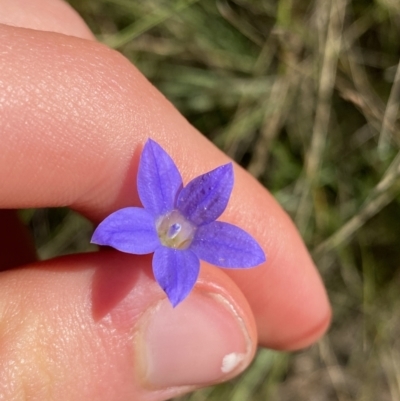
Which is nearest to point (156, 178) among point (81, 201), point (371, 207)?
point (81, 201)

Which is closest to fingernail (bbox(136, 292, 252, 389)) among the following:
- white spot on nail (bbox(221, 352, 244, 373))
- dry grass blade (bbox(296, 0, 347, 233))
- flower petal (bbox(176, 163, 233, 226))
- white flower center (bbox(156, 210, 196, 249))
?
white spot on nail (bbox(221, 352, 244, 373))

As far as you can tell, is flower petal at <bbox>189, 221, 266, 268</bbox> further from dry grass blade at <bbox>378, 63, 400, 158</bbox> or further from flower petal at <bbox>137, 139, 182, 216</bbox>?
dry grass blade at <bbox>378, 63, 400, 158</bbox>

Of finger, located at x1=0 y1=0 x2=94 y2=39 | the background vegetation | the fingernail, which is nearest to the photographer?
the fingernail

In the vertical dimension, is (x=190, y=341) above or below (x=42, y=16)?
below

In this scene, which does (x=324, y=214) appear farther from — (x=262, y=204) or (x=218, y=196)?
(x=218, y=196)

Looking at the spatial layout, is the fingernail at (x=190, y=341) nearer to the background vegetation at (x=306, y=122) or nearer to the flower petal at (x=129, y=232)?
the flower petal at (x=129, y=232)

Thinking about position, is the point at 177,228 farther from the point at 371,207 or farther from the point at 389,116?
the point at 389,116
